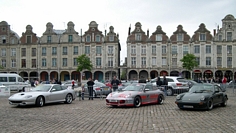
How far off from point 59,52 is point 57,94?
45.9 metres

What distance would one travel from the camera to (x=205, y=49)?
6056 centimetres

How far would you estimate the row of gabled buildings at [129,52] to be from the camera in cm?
6053

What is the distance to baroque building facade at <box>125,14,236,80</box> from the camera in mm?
60344

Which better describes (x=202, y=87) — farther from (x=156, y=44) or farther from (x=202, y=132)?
(x=156, y=44)

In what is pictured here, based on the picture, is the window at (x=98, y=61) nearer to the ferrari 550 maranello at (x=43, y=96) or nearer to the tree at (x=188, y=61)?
the tree at (x=188, y=61)

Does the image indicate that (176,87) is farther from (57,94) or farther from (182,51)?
(182,51)

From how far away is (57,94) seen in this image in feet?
61.2

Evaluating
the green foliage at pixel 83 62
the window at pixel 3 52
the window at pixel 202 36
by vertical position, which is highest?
the window at pixel 202 36

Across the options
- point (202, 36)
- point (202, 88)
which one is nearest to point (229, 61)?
point (202, 36)

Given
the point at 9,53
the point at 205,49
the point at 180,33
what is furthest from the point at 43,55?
the point at 205,49

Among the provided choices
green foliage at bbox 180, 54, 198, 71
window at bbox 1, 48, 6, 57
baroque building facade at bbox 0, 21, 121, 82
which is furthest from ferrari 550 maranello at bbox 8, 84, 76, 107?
window at bbox 1, 48, 6, 57

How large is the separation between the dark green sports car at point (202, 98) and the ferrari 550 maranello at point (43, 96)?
25.3 ft

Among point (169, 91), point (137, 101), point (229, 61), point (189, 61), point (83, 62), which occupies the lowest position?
point (169, 91)

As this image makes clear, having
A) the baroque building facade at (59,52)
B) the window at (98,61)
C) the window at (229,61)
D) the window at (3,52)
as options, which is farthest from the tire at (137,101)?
the window at (3,52)
